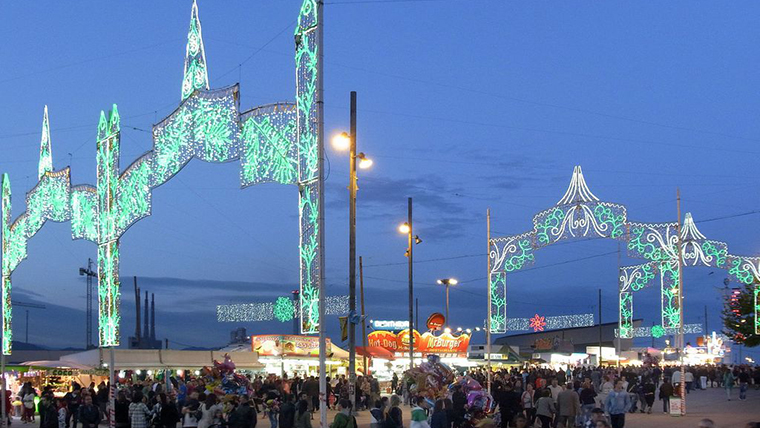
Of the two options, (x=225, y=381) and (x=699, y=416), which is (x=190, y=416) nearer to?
(x=225, y=381)

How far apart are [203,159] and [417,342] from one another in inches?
1019

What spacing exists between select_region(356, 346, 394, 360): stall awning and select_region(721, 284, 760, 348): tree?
846 inches

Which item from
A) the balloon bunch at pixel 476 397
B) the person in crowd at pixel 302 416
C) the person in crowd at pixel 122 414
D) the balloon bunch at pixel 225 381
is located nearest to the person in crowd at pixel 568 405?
the balloon bunch at pixel 476 397

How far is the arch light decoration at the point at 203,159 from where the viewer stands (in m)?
24.5

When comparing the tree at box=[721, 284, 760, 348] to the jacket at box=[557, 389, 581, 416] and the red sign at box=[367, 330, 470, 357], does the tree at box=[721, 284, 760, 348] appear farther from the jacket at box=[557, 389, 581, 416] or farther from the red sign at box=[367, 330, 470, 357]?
the jacket at box=[557, 389, 581, 416]

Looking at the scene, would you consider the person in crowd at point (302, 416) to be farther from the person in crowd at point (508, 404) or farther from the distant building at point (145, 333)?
the distant building at point (145, 333)

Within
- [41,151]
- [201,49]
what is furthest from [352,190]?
[41,151]

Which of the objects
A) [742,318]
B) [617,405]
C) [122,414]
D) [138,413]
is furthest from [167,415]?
[742,318]

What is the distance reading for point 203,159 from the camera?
94.6ft

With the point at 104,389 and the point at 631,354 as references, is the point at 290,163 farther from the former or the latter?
the point at 631,354

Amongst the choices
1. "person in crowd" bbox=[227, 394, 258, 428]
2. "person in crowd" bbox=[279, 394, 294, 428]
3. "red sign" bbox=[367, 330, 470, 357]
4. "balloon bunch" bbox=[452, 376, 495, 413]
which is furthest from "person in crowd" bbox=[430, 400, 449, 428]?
"red sign" bbox=[367, 330, 470, 357]

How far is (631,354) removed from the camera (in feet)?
243

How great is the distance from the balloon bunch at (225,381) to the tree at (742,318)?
3989 centimetres

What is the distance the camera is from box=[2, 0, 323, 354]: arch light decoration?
24.5 metres
